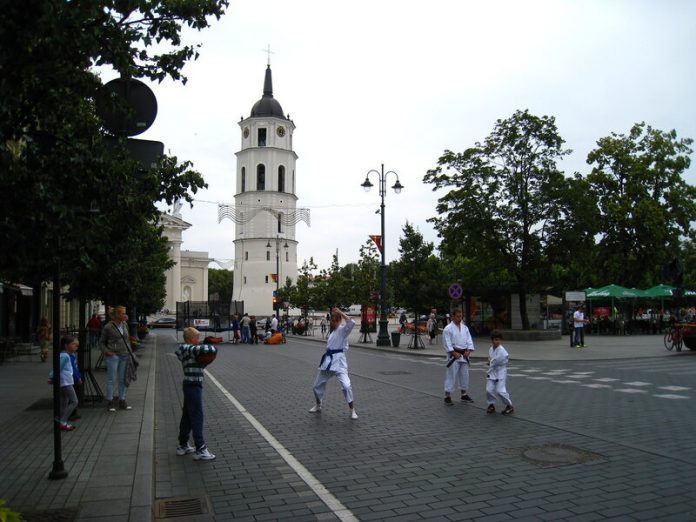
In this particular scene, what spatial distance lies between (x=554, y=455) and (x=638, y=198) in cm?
4273

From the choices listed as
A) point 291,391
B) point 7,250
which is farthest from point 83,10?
point 291,391

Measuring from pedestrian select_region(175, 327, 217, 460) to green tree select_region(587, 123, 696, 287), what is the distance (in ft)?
136

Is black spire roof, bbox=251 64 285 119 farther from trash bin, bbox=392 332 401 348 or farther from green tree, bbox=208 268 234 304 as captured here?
trash bin, bbox=392 332 401 348

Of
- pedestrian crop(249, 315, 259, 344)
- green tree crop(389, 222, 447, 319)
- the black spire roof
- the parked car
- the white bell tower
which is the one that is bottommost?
the parked car

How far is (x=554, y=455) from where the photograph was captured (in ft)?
23.9

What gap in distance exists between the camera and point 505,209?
34531 mm

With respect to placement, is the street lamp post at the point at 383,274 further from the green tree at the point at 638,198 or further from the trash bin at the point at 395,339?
the green tree at the point at 638,198

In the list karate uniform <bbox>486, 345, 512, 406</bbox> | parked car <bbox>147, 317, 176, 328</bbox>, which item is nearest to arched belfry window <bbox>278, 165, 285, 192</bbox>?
parked car <bbox>147, 317, 176, 328</bbox>

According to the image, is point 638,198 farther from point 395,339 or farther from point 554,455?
point 554,455

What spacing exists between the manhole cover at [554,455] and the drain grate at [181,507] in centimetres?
372

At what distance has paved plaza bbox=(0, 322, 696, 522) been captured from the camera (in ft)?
18.0

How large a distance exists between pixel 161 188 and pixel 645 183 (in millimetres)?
45305

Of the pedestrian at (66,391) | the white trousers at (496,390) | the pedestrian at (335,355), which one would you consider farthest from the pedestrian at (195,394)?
the white trousers at (496,390)

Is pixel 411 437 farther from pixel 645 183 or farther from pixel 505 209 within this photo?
pixel 645 183
